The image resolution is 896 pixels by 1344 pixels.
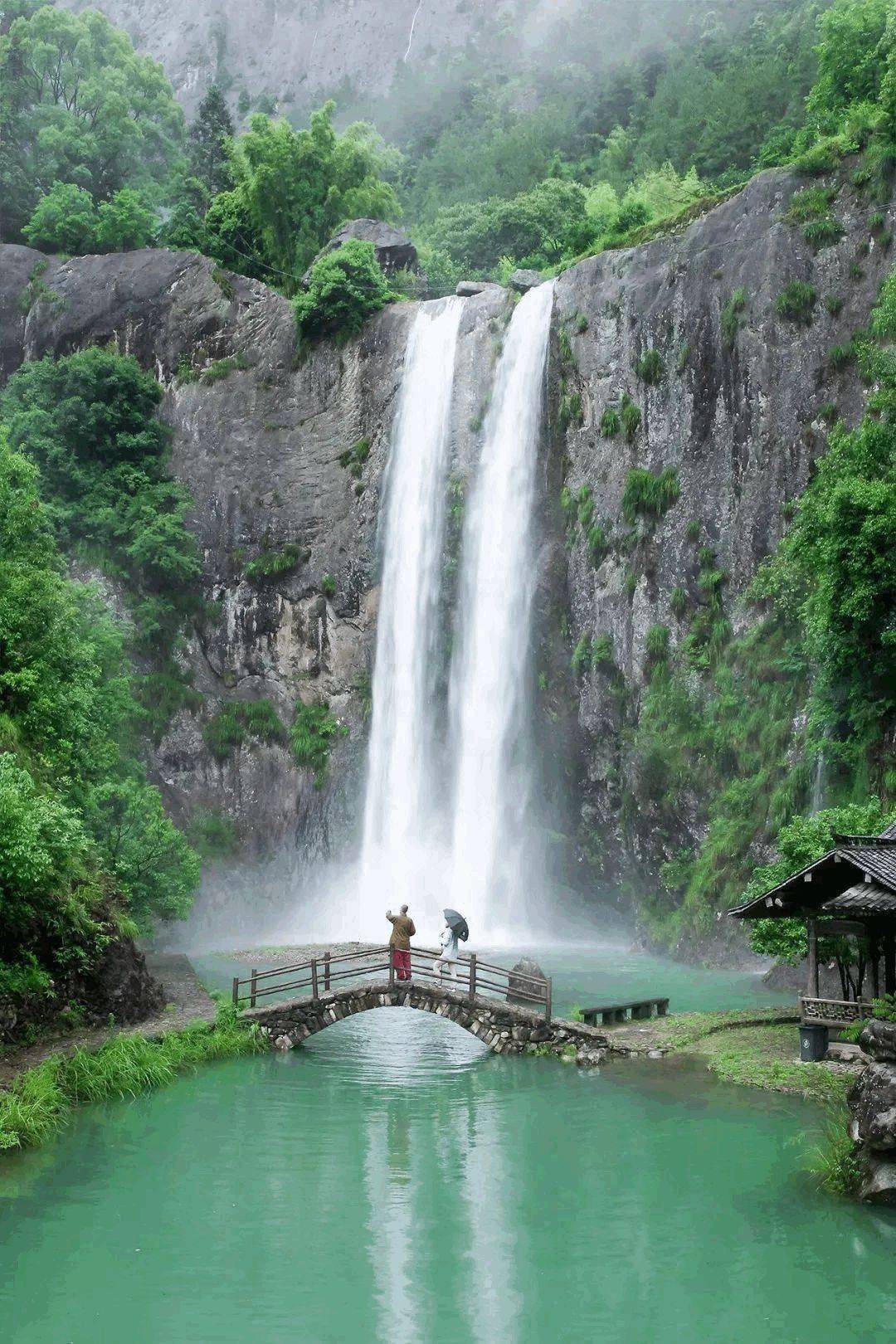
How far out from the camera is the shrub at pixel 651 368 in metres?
34.4

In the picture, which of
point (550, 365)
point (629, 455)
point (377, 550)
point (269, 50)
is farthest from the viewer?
point (269, 50)

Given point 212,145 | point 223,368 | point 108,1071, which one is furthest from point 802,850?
point 212,145

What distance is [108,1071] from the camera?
18.4 m

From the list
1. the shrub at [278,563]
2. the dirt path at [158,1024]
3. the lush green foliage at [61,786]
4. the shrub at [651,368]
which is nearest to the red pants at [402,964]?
the dirt path at [158,1024]

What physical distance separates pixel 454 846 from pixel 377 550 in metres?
9.82

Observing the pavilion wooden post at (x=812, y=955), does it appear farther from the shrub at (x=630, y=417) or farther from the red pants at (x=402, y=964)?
the shrub at (x=630, y=417)

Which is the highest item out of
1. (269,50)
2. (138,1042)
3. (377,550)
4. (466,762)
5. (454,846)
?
(269,50)

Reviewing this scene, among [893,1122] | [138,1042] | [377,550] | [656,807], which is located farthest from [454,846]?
[893,1122]

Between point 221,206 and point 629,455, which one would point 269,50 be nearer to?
point 221,206

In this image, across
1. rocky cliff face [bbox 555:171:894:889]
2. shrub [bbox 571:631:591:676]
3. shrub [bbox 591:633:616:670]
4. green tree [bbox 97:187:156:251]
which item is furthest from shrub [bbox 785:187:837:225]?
green tree [bbox 97:187:156:251]

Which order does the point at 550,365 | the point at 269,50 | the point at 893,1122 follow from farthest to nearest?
the point at 269,50 < the point at 550,365 < the point at 893,1122

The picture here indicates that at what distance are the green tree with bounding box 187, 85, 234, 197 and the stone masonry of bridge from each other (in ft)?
139

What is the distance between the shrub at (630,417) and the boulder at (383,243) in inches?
527

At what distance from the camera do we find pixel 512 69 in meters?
86.8
